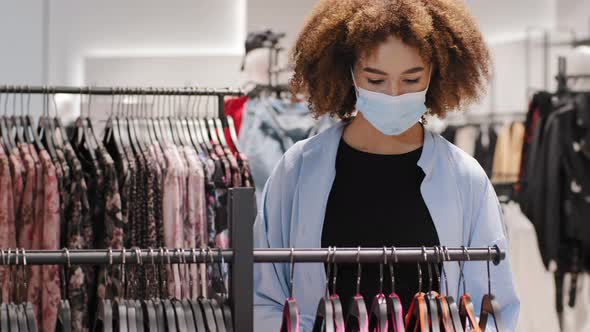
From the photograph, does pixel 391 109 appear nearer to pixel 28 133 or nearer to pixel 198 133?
pixel 198 133

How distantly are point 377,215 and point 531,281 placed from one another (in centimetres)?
333

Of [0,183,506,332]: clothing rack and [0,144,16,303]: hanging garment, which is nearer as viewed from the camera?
[0,183,506,332]: clothing rack

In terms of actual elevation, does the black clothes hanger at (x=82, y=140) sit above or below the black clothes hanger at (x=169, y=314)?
above

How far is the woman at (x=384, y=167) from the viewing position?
204 cm

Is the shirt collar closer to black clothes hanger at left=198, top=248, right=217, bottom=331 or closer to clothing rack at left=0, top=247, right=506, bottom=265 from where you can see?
clothing rack at left=0, top=247, right=506, bottom=265

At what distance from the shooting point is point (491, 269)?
78.4 inches

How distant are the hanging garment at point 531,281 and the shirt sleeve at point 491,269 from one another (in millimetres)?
3079

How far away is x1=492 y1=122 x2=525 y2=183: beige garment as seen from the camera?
Answer: 5719 millimetres

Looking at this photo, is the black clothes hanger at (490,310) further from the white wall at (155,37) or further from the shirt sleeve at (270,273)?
the white wall at (155,37)

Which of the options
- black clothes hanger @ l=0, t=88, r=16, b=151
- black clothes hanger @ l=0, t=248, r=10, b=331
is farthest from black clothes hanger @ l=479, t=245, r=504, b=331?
black clothes hanger @ l=0, t=88, r=16, b=151

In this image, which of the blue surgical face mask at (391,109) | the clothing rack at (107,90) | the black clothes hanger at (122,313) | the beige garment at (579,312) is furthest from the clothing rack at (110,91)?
the beige garment at (579,312)

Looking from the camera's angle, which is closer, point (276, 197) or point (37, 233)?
point (276, 197)

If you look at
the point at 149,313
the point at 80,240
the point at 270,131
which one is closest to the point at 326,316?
the point at 149,313

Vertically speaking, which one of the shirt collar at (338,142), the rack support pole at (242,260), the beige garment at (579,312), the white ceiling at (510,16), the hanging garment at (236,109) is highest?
the white ceiling at (510,16)
